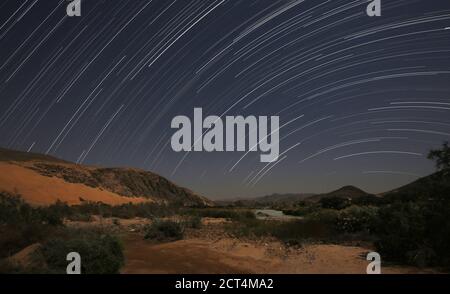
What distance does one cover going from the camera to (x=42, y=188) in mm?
42438

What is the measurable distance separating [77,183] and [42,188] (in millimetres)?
9635

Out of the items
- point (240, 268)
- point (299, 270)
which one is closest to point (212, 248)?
point (240, 268)

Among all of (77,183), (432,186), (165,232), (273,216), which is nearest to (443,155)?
(432,186)

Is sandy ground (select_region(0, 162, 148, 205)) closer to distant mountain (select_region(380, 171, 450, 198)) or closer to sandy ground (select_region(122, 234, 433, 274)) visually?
sandy ground (select_region(122, 234, 433, 274))

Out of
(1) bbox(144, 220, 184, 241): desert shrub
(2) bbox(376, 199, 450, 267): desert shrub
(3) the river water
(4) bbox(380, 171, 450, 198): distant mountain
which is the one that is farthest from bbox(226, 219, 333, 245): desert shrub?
(3) the river water

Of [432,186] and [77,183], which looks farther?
[77,183]

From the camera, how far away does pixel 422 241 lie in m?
11.9

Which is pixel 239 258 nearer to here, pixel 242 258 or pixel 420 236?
pixel 242 258

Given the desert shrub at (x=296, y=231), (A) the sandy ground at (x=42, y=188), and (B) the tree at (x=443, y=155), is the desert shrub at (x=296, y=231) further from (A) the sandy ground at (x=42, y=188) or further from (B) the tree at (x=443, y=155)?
(A) the sandy ground at (x=42, y=188)

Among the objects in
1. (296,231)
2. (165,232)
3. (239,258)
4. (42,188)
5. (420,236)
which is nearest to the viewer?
(420,236)

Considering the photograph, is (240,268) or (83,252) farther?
(240,268)

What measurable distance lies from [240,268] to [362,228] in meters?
9.60

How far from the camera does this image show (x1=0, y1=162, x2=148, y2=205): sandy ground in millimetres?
38069
